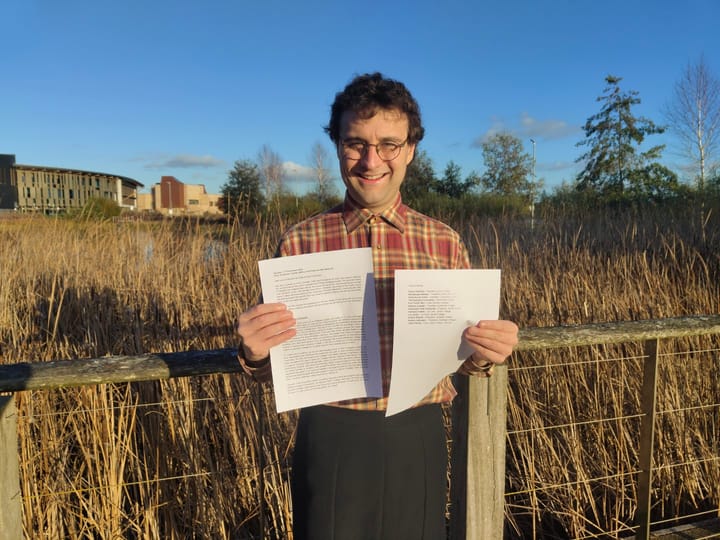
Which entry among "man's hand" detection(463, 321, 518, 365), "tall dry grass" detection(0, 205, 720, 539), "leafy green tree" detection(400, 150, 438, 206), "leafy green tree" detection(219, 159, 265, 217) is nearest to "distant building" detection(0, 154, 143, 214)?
"leafy green tree" detection(400, 150, 438, 206)

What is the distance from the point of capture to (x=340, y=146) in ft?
3.62

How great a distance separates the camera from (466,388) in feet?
4.50

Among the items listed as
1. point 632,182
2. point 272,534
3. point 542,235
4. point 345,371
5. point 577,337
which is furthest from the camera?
point 632,182

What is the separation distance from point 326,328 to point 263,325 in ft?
0.46

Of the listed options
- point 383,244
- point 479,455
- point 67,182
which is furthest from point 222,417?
point 67,182

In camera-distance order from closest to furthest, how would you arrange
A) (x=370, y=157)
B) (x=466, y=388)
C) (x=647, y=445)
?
(x=370, y=157), (x=466, y=388), (x=647, y=445)

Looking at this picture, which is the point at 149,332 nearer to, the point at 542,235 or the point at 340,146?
the point at 340,146

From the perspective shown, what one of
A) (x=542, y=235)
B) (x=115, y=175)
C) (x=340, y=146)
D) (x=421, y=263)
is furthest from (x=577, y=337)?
(x=115, y=175)

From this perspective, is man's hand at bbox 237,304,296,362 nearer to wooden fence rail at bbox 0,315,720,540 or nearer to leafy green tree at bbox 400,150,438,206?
wooden fence rail at bbox 0,315,720,540

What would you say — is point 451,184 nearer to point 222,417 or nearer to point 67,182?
point 222,417

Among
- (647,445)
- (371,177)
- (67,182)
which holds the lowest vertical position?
(647,445)

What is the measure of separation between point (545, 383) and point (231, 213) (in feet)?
9.26

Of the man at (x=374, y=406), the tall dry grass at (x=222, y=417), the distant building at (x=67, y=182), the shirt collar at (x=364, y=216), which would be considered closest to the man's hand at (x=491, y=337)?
the man at (x=374, y=406)

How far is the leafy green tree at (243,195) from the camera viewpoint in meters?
4.25
